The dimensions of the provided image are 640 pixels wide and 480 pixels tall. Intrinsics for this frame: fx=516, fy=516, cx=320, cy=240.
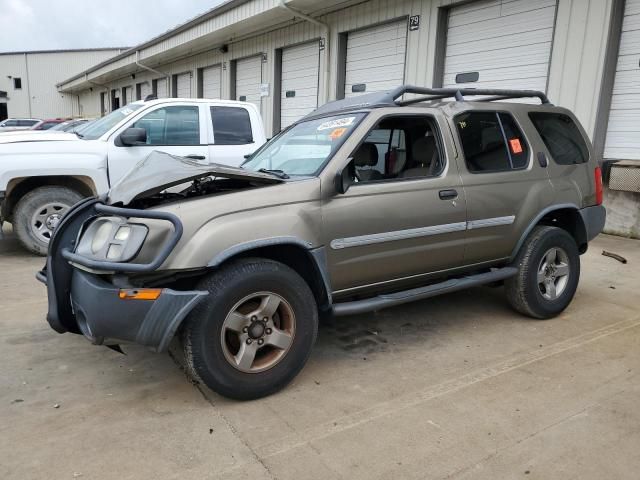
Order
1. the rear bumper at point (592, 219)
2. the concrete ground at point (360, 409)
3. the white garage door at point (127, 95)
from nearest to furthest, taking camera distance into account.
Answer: the concrete ground at point (360, 409) < the rear bumper at point (592, 219) < the white garage door at point (127, 95)

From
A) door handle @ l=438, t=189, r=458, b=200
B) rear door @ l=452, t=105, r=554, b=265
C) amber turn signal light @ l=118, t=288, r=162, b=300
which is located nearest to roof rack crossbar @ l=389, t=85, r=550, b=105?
rear door @ l=452, t=105, r=554, b=265

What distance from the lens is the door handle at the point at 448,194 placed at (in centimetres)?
377

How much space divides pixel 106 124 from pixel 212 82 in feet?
42.8

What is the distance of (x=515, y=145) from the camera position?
4.30m

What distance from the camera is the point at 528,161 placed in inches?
170

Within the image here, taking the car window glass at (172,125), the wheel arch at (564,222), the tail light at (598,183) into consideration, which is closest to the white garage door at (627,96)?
the tail light at (598,183)

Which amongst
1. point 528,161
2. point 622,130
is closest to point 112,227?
point 528,161

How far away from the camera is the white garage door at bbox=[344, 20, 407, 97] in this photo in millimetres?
11281

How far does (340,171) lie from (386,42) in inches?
365

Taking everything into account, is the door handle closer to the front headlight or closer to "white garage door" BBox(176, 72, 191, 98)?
the front headlight

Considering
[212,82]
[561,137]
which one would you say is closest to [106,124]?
[561,137]

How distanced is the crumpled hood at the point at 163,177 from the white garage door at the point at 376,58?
8.75m

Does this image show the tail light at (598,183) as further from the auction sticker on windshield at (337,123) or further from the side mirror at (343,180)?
the side mirror at (343,180)

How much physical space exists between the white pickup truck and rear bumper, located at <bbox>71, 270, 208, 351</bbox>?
13.4 ft
